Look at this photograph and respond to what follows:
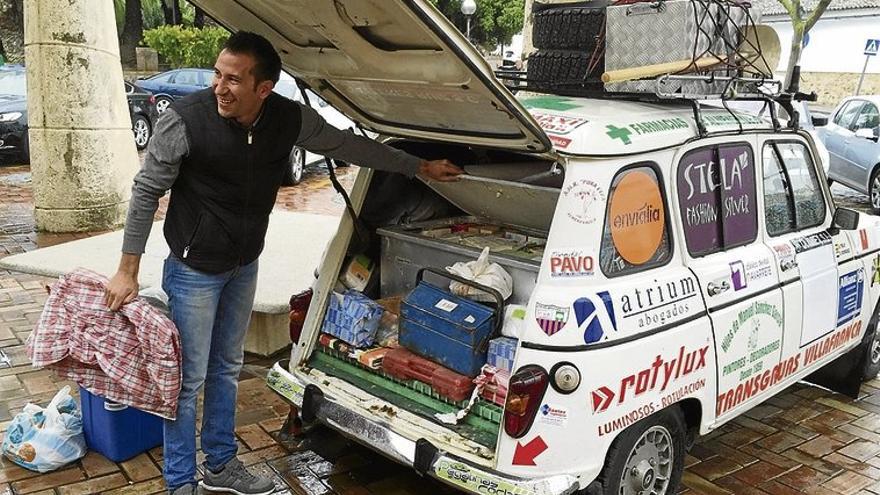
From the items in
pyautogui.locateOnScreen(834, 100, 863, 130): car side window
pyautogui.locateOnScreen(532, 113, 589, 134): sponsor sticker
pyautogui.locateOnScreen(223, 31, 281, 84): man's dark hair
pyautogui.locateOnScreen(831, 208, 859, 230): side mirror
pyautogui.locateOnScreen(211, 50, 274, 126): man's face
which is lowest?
pyautogui.locateOnScreen(831, 208, 859, 230): side mirror

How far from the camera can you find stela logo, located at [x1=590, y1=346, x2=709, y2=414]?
2940mm

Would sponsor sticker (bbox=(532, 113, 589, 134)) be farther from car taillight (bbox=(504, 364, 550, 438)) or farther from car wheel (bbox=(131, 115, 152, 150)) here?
car wheel (bbox=(131, 115, 152, 150))

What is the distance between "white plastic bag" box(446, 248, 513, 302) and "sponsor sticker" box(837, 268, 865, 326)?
202cm

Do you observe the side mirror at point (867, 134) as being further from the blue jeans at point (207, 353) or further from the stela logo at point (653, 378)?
the blue jeans at point (207, 353)

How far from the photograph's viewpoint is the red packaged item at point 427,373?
3336 millimetres

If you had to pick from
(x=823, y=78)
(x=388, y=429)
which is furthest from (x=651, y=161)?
(x=823, y=78)

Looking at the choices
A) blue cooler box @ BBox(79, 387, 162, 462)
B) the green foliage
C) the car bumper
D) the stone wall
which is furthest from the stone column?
the stone wall

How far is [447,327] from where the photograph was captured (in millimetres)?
3412

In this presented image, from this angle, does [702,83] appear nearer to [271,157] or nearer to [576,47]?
[576,47]

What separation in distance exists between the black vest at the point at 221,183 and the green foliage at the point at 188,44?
2506 centimetres

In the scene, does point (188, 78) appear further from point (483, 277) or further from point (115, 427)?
point (483, 277)

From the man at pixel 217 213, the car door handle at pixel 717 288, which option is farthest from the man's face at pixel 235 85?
the car door handle at pixel 717 288

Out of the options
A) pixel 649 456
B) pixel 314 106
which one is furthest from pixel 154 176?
pixel 314 106

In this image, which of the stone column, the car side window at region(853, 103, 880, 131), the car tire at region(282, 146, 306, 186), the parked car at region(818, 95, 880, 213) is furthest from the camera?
the car tire at region(282, 146, 306, 186)
